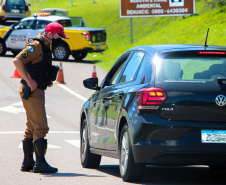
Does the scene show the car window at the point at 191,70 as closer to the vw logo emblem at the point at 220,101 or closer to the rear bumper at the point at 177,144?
the vw logo emblem at the point at 220,101

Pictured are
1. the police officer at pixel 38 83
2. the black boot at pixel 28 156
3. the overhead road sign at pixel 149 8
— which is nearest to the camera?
the police officer at pixel 38 83

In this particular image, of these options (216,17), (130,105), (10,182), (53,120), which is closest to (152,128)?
(130,105)

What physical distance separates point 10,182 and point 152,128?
1.83 m

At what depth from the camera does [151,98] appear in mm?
6992

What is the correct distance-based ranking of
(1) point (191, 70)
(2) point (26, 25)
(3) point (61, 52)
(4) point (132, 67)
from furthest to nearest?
(2) point (26, 25) < (3) point (61, 52) < (4) point (132, 67) < (1) point (191, 70)

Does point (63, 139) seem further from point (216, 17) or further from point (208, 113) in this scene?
point (216, 17)

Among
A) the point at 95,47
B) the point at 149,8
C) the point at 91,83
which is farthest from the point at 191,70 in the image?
the point at 149,8

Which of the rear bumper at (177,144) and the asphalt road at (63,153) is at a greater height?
the rear bumper at (177,144)

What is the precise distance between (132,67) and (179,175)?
1.59 metres

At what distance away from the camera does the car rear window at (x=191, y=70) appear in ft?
23.3

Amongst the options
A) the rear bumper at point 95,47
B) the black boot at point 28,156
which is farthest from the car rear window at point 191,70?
the rear bumper at point 95,47

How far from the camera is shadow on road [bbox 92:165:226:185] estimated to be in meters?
7.73

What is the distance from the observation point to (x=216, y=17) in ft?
102

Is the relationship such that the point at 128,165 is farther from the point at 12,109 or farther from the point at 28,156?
the point at 12,109
